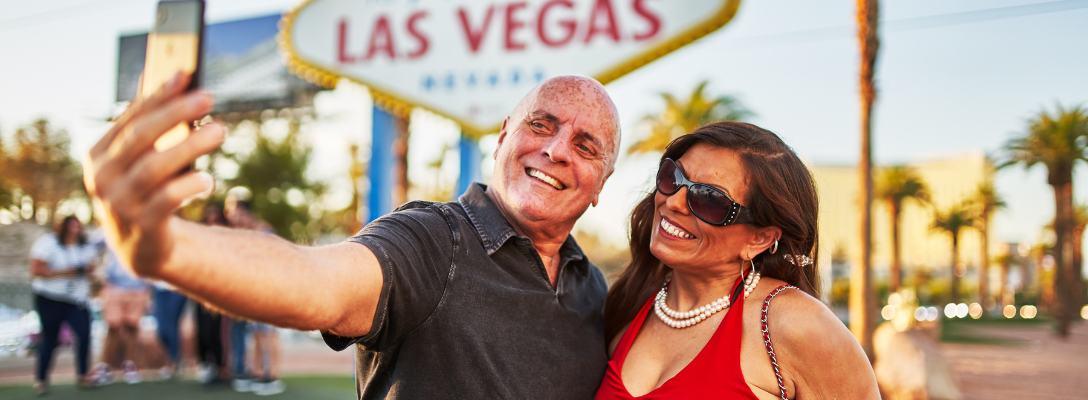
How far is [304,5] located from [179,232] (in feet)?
29.7

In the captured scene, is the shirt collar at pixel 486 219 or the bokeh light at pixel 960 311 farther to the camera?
the bokeh light at pixel 960 311

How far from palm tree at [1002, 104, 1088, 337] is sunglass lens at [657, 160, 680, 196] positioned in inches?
1150

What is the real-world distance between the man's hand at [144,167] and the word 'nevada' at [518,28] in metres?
7.46

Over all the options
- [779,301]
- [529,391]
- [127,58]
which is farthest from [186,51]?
[127,58]

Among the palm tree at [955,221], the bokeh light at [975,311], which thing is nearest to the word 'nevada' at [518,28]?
the bokeh light at [975,311]

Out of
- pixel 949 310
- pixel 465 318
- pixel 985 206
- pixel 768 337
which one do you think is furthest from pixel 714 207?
pixel 985 206

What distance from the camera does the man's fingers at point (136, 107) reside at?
92cm

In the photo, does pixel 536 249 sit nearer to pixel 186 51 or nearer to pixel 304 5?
pixel 186 51

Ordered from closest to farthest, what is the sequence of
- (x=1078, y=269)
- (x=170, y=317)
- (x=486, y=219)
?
(x=486, y=219)
(x=170, y=317)
(x=1078, y=269)

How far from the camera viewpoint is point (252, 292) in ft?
3.84

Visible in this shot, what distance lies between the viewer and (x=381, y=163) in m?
9.68

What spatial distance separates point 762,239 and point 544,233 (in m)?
0.71

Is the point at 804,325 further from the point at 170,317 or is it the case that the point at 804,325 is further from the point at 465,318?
the point at 170,317

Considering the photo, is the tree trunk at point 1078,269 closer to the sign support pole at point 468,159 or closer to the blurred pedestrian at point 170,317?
the sign support pole at point 468,159
